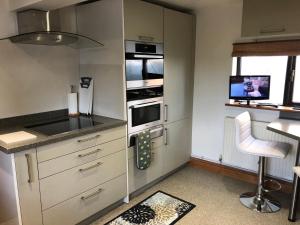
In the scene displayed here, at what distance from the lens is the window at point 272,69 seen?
2.76m

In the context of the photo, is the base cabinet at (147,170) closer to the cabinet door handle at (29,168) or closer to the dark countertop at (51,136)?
the dark countertop at (51,136)

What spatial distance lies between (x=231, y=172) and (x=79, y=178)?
1968 millimetres

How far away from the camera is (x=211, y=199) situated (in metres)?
2.60

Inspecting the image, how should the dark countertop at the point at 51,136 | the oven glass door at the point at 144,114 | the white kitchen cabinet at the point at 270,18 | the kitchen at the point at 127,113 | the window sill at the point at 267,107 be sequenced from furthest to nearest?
the window sill at the point at 267,107
the oven glass door at the point at 144,114
the white kitchen cabinet at the point at 270,18
the kitchen at the point at 127,113
the dark countertop at the point at 51,136

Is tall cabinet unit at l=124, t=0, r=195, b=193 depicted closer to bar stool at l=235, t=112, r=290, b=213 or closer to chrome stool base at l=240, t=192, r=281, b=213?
bar stool at l=235, t=112, r=290, b=213

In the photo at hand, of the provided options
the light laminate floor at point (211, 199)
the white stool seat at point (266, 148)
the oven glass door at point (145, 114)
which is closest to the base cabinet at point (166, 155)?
the light laminate floor at point (211, 199)

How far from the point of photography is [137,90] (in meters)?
2.45

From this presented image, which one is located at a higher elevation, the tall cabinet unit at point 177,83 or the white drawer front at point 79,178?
the tall cabinet unit at point 177,83

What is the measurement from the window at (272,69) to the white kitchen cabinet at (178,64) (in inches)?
25.7

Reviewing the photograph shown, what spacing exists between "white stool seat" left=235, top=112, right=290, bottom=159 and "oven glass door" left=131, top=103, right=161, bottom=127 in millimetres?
831

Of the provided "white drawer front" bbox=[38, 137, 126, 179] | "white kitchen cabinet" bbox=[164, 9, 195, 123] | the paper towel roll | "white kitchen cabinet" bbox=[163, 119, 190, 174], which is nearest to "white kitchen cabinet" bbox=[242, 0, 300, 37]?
"white kitchen cabinet" bbox=[164, 9, 195, 123]

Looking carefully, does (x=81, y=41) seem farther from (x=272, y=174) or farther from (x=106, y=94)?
(x=272, y=174)

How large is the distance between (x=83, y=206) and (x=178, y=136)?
4.84ft

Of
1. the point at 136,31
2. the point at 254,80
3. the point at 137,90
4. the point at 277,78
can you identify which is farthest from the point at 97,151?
the point at 277,78
